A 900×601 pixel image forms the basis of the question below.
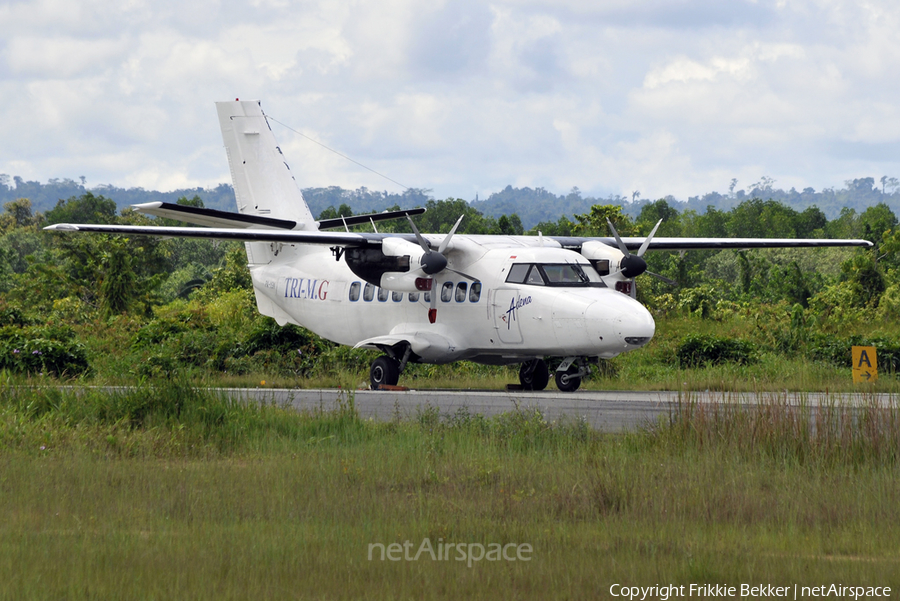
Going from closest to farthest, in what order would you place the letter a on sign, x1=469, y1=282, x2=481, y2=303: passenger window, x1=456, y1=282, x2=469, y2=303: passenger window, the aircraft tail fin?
the letter a on sign < x1=469, y1=282, x2=481, y2=303: passenger window < x1=456, y1=282, x2=469, y2=303: passenger window < the aircraft tail fin

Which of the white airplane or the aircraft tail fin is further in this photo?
the aircraft tail fin

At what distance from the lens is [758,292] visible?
2021 inches

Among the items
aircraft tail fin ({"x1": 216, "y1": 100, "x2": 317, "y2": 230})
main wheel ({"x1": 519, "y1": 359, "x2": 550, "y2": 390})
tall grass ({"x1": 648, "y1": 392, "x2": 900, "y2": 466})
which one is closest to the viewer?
tall grass ({"x1": 648, "y1": 392, "x2": 900, "y2": 466})

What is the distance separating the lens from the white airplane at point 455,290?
65.9 ft

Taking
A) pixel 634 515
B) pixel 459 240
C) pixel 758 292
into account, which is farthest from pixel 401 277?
pixel 758 292

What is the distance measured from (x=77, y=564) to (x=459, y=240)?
16491mm

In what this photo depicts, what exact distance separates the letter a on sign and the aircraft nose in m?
5.13

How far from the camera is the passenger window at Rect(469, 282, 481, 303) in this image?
21734 millimetres

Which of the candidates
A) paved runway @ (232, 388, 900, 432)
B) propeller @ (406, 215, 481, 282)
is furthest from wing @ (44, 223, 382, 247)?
paved runway @ (232, 388, 900, 432)

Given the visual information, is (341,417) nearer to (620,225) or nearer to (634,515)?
(634,515)

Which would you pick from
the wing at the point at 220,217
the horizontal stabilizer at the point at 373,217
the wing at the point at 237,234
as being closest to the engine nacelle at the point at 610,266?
the wing at the point at 220,217

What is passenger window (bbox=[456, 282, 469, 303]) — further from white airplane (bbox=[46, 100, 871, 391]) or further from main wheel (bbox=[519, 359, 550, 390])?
main wheel (bbox=[519, 359, 550, 390])

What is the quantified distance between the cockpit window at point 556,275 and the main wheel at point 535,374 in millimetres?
2384

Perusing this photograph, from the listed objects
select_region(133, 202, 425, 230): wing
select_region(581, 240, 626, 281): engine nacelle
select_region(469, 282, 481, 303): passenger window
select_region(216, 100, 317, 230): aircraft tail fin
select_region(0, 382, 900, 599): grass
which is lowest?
select_region(0, 382, 900, 599): grass
